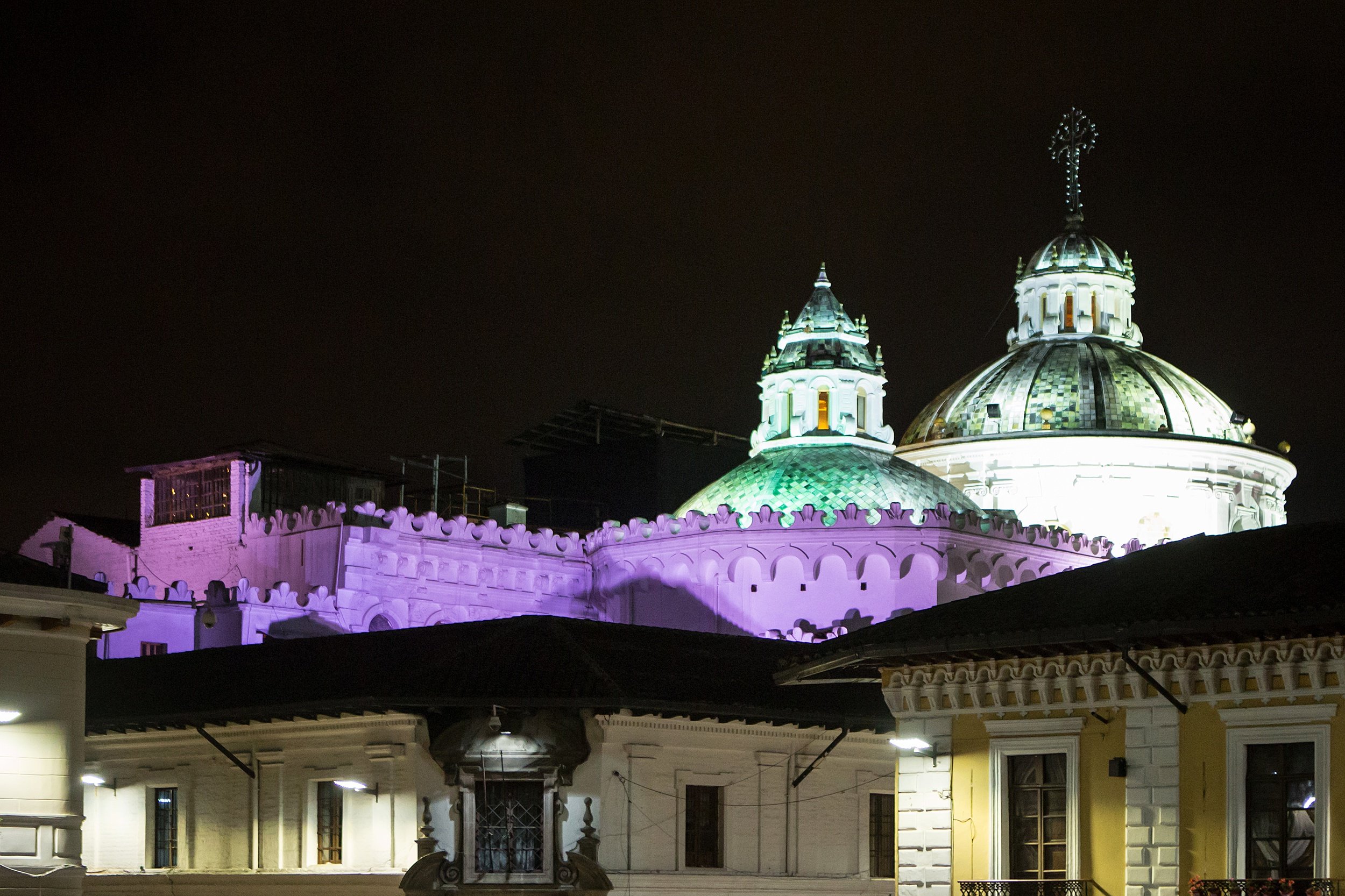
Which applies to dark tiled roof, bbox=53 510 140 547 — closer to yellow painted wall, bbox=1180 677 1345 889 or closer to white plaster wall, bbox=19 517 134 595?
white plaster wall, bbox=19 517 134 595

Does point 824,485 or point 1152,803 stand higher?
point 824,485

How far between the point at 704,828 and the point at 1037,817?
1090 centimetres

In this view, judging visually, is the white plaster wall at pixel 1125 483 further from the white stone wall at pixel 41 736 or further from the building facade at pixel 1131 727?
the white stone wall at pixel 41 736

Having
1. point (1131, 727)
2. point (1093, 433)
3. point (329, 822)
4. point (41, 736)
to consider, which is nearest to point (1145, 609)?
point (1131, 727)

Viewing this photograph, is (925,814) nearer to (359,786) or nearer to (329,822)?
Result: (359,786)

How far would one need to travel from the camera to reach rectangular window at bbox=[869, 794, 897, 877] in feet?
129

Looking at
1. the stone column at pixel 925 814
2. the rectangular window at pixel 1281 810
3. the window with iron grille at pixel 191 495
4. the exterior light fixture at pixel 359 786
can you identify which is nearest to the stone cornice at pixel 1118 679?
the stone column at pixel 925 814

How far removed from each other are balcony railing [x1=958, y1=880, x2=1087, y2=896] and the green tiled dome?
31.2m

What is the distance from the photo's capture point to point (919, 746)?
2892 centimetres

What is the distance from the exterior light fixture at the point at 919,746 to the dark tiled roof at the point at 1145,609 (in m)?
0.90

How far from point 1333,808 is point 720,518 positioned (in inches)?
1368

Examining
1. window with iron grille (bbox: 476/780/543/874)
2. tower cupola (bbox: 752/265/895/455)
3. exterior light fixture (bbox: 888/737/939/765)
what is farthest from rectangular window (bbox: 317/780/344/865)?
tower cupola (bbox: 752/265/895/455)

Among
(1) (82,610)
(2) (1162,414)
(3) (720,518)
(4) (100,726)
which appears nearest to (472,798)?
(4) (100,726)

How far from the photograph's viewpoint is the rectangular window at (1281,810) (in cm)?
2519
